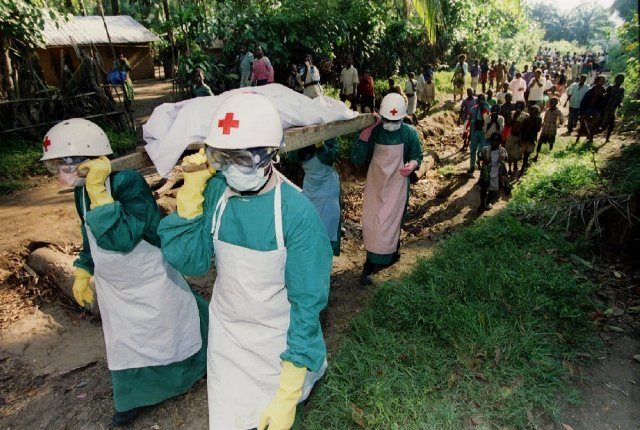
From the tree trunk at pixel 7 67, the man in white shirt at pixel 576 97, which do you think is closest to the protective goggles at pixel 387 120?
the tree trunk at pixel 7 67

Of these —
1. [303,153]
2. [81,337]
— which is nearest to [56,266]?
[81,337]

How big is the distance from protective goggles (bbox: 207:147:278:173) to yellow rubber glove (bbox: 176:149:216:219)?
16cm

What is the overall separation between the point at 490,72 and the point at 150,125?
17.8 metres

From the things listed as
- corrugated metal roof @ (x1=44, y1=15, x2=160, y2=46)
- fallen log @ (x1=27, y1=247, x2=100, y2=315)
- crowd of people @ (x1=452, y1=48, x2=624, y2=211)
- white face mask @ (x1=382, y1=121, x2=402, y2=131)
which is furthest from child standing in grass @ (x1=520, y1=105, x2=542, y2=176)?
corrugated metal roof @ (x1=44, y1=15, x2=160, y2=46)

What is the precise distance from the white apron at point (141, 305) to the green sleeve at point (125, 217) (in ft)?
0.23

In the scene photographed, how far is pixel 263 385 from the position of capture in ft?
6.31

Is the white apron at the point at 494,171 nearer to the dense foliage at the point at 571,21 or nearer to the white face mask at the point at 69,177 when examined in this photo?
the white face mask at the point at 69,177

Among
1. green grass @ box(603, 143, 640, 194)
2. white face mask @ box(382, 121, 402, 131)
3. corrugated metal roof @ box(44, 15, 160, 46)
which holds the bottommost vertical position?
green grass @ box(603, 143, 640, 194)

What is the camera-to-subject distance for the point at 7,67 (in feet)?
27.5

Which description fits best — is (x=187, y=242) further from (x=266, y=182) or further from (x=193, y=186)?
(x=266, y=182)

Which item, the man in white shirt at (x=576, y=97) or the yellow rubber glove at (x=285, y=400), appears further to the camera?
the man in white shirt at (x=576, y=97)

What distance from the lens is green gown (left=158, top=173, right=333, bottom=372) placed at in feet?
5.69

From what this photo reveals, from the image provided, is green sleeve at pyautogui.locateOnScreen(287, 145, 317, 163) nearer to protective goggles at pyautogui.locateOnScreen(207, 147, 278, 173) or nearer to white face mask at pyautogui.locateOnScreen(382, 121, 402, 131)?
white face mask at pyautogui.locateOnScreen(382, 121, 402, 131)

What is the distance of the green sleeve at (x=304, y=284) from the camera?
173 cm
